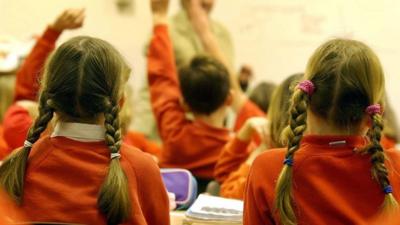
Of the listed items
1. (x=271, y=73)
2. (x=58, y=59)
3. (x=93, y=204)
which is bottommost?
(x=271, y=73)

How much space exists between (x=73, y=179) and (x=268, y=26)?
3.03 metres

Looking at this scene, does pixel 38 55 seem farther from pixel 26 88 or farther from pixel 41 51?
pixel 26 88

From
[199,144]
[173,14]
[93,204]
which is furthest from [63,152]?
[173,14]

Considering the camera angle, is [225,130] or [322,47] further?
[225,130]

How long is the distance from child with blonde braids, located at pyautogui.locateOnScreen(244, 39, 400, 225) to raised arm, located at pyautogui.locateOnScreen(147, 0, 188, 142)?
105 centimetres

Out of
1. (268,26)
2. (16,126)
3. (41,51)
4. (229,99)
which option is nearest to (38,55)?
(41,51)

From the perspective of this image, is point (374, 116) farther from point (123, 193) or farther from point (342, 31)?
point (342, 31)

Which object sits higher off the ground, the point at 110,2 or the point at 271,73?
the point at 110,2

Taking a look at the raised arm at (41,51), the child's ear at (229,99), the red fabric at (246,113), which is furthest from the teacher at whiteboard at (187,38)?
the raised arm at (41,51)

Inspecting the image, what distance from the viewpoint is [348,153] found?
5.23 feet

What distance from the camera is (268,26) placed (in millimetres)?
4461

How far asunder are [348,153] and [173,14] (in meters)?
2.97

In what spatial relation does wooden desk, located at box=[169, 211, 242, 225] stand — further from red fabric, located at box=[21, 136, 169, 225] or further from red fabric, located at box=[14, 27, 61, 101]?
red fabric, located at box=[14, 27, 61, 101]

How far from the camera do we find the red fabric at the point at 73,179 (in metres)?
1.54
